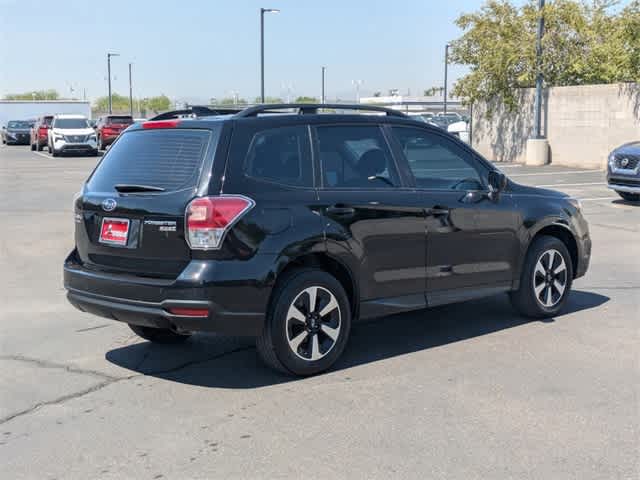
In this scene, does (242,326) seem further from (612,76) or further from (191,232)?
(612,76)

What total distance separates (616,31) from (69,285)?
25.7 meters

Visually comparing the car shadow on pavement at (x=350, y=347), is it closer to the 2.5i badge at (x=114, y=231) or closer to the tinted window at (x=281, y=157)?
the 2.5i badge at (x=114, y=231)

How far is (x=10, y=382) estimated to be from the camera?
5.63 metres

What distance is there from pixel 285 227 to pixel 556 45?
26.3m

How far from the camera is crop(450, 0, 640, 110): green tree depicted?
28.0 meters

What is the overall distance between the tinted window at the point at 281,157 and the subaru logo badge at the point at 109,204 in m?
0.95

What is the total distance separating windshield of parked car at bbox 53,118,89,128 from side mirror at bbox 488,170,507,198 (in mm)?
33467

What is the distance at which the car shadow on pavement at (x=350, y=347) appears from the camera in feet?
18.9

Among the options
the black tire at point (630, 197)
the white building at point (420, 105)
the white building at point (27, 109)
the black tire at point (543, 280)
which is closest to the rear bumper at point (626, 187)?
the black tire at point (630, 197)

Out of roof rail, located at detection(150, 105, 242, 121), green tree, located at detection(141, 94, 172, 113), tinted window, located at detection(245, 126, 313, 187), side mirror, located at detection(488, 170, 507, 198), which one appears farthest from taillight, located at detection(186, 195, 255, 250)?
green tree, located at detection(141, 94, 172, 113)

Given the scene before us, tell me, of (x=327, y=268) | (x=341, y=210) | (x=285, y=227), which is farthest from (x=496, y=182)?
(x=285, y=227)

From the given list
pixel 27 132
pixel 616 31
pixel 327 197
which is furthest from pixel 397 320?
pixel 27 132

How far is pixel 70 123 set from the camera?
125 ft

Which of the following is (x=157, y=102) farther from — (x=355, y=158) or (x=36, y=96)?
(x=355, y=158)
